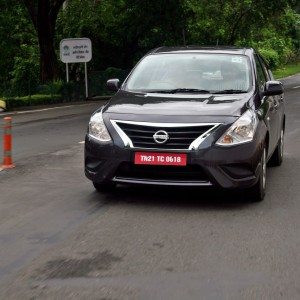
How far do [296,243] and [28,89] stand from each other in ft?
74.6

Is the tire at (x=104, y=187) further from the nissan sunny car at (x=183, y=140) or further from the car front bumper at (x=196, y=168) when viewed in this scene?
the car front bumper at (x=196, y=168)

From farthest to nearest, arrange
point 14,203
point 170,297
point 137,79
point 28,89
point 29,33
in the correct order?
point 29,33 < point 28,89 < point 137,79 < point 14,203 < point 170,297

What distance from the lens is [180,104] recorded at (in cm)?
688

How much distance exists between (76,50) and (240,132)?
22.2 meters

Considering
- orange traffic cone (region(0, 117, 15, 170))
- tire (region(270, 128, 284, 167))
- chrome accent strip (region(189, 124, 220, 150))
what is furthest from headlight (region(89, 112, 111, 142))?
tire (region(270, 128, 284, 167))

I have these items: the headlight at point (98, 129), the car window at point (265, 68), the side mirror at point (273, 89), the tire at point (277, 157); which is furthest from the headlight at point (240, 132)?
the tire at point (277, 157)

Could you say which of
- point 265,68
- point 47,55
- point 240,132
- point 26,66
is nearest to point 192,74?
point 240,132

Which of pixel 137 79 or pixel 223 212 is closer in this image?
pixel 223 212

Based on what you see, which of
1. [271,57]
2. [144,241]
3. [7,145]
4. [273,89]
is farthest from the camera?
[271,57]

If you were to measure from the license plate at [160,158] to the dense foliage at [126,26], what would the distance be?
23425mm

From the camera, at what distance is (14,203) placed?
709cm

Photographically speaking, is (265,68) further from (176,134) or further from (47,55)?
(47,55)

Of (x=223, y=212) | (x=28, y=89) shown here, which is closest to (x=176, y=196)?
(x=223, y=212)

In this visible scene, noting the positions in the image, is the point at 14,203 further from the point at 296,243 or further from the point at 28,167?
the point at 296,243
